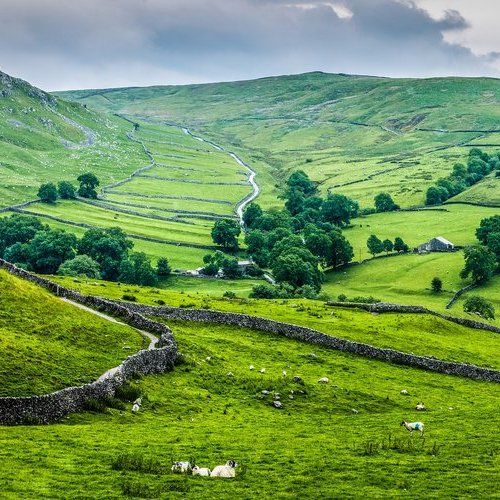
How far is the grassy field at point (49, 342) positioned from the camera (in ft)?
135

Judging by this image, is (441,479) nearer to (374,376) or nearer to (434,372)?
(374,376)

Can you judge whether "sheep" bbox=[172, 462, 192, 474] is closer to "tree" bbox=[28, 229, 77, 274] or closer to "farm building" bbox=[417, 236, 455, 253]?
"tree" bbox=[28, 229, 77, 274]

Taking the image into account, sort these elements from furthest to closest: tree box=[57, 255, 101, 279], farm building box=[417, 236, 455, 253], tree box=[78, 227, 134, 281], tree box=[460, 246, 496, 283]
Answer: farm building box=[417, 236, 455, 253]
tree box=[78, 227, 134, 281]
tree box=[460, 246, 496, 283]
tree box=[57, 255, 101, 279]

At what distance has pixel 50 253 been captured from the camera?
143m

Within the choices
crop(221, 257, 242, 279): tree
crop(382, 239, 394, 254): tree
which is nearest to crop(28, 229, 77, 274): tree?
crop(221, 257, 242, 279): tree

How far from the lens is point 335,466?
3366 centimetres

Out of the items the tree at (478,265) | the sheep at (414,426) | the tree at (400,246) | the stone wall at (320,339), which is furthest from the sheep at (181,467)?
→ the tree at (400,246)

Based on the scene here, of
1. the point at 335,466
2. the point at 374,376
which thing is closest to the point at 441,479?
the point at 335,466

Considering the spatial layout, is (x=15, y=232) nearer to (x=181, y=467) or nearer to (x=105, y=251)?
(x=105, y=251)

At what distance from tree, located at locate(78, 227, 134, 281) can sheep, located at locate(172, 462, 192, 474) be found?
117586 millimetres

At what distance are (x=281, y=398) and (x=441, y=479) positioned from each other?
19.0 m

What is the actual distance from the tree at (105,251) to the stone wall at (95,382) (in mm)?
80480

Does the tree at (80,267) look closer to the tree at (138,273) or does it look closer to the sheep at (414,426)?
the tree at (138,273)

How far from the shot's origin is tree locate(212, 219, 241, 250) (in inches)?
7003
